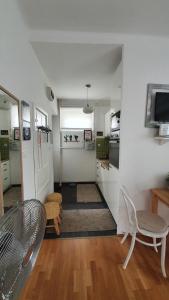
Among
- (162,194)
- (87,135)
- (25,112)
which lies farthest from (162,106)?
(87,135)

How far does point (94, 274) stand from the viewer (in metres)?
1.55

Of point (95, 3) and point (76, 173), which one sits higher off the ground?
point (95, 3)

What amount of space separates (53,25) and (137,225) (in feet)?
7.72

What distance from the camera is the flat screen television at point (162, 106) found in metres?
1.92

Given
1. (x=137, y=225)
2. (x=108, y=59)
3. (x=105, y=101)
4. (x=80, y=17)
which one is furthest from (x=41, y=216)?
(x=105, y=101)

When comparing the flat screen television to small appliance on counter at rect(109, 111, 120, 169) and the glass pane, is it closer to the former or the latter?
small appliance on counter at rect(109, 111, 120, 169)

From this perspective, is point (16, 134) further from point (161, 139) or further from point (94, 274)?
point (161, 139)

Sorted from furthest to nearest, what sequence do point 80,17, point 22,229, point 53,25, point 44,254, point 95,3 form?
point 44,254, point 53,25, point 80,17, point 95,3, point 22,229

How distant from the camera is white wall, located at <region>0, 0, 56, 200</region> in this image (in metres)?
1.15

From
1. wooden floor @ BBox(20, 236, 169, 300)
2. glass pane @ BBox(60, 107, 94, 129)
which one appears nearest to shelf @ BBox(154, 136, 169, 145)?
wooden floor @ BBox(20, 236, 169, 300)

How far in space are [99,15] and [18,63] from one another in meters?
0.95

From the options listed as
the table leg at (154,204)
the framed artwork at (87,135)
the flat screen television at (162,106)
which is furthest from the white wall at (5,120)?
the framed artwork at (87,135)

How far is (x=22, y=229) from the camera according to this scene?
0.69 metres

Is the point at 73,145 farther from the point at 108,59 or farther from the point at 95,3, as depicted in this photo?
the point at 95,3
